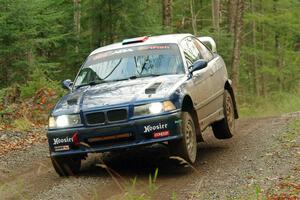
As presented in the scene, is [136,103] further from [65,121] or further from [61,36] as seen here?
[61,36]

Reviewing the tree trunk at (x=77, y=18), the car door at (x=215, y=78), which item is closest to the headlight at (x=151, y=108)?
the car door at (x=215, y=78)

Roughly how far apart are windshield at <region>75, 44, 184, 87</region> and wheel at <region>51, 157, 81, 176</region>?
133 cm

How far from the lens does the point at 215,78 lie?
9750 mm

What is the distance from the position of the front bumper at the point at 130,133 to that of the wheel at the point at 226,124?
278cm

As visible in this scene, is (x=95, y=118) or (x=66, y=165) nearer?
(x=95, y=118)

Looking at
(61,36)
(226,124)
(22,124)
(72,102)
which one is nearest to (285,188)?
(72,102)

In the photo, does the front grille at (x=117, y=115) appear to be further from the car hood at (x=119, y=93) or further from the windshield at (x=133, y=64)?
the windshield at (x=133, y=64)

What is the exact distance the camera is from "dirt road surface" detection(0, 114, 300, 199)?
256 inches

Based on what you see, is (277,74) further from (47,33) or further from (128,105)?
(128,105)

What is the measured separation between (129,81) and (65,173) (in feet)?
5.38

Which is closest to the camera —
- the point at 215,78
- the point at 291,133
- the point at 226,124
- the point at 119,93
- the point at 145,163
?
the point at 119,93

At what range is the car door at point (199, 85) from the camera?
8391 mm

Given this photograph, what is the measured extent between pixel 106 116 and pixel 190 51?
2631 millimetres

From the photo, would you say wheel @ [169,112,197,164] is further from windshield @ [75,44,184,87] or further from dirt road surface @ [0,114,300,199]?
windshield @ [75,44,184,87]
